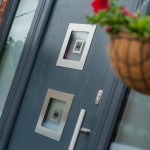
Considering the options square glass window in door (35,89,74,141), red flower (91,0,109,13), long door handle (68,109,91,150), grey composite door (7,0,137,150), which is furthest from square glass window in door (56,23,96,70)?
red flower (91,0,109,13)

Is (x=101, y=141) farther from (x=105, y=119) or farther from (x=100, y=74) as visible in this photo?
(x=100, y=74)

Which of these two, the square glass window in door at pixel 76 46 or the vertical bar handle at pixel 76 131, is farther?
the square glass window in door at pixel 76 46

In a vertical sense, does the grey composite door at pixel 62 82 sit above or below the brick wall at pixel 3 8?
below

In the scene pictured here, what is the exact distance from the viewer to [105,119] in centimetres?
232

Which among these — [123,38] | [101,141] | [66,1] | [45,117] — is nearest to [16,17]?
[66,1]

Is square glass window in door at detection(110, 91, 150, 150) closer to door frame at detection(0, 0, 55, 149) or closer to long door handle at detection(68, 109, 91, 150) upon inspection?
long door handle at detection(68, 109, 91, 150)

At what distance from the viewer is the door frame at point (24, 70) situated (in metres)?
3.00

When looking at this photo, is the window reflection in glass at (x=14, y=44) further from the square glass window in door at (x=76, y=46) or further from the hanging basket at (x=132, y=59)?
the hanging basket at (x=132, y=59)

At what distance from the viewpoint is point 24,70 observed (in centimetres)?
305

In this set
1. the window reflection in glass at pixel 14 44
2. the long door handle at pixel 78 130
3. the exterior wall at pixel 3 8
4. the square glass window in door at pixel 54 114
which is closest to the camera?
the long door handle at pixel 78 130

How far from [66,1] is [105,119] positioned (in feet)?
3.59

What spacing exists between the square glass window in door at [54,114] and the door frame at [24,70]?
0.28 meters

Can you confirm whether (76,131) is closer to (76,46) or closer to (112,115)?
(112,115)

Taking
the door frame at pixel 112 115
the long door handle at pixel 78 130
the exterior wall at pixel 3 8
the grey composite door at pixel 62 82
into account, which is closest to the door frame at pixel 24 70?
the grey composite door at pixel 62 82
